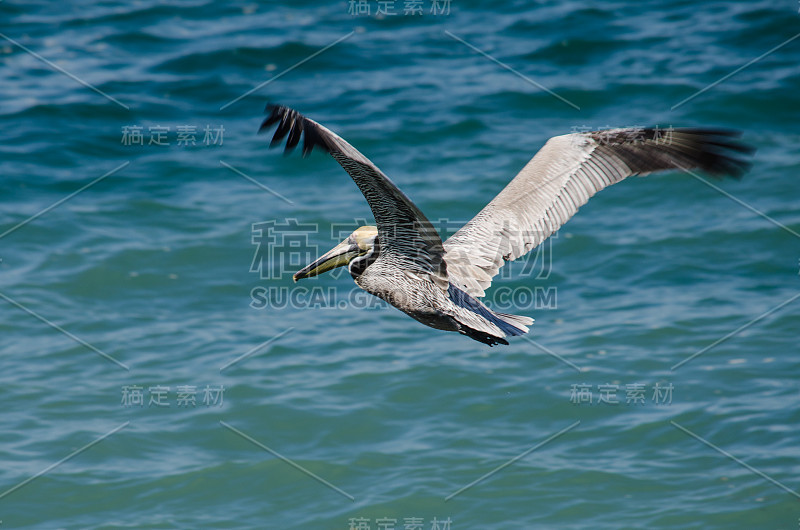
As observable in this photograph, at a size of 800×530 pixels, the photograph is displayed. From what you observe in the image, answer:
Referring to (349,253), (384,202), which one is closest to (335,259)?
(349,253)

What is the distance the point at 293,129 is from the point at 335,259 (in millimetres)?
1817

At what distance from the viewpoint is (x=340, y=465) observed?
984cm

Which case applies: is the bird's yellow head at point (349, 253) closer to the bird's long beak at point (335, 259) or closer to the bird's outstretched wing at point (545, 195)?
the bird's long beak at point (335, 259)

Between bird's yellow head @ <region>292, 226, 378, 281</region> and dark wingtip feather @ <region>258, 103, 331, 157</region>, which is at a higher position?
dark wingtip feather @ <region>258, 103, 331, 157</region>

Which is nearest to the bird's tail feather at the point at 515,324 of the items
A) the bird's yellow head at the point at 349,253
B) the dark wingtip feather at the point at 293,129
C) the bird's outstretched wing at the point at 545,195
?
the bird's outstretched wing at the point at 545,195

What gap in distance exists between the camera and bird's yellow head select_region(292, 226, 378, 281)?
7051 mm

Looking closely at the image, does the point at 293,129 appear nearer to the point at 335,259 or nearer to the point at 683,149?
the point at 335,259

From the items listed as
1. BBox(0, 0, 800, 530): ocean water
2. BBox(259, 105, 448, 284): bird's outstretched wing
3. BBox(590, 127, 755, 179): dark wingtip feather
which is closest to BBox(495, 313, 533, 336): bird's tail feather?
BBox(259, 105, 448, 284): bird's outstretched wing

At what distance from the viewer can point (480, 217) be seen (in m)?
7.80

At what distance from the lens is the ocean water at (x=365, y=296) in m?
9.56

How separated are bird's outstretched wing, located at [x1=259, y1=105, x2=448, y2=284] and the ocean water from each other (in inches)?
144

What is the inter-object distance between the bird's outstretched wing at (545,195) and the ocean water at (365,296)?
10.1 feet

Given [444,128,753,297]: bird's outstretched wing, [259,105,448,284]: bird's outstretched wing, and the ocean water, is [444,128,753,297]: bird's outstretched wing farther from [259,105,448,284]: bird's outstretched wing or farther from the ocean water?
the ocean water

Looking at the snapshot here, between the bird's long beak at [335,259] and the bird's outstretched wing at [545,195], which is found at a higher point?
the bird's outstretched wing at [545,195]
